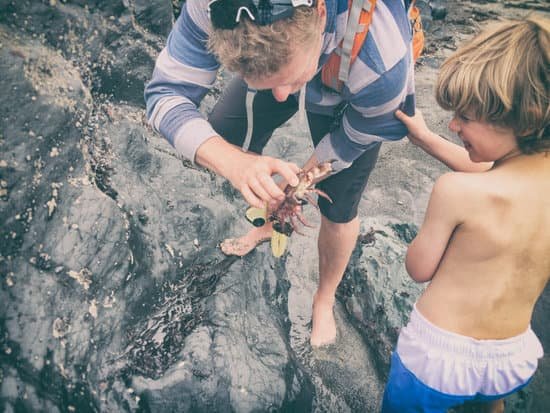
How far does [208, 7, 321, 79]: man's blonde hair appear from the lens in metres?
1.29

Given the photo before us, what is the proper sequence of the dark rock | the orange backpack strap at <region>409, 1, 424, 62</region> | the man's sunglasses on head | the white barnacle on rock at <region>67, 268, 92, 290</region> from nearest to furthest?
the man's sunglasses on head → the orange backpack strap at <region>409, 1, 424, 62</region> → the white barnacle on rock at <region>67, 268, 92, 290</region> → the dark rock

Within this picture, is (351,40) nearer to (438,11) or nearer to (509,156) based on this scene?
(509,156)

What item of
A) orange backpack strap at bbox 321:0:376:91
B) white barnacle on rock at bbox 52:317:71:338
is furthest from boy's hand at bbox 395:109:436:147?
white barnacle on rock at bbox 52:317:71:338

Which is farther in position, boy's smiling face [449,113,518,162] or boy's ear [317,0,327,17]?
boy's smiling face [449,113,518,162]

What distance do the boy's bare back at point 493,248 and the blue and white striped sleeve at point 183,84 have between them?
3.75ft

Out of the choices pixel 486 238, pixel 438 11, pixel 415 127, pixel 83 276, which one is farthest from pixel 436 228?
pixel 438 11

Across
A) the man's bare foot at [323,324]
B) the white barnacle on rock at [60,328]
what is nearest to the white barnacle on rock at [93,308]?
the white barnacle on rock at [60,328]

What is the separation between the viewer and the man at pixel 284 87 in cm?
133

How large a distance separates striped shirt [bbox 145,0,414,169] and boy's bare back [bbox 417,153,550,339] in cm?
46

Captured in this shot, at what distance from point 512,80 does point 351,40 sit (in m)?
0.65

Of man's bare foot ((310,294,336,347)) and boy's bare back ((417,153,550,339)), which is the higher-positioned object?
boy's bare back ((417,153,550,339))

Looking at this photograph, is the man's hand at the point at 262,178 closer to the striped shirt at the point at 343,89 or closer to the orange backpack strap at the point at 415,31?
the striped shirt at the point at 343,89

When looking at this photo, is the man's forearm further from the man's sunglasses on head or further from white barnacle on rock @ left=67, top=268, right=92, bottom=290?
white barnacle on rock @ left=67, top=268, right=92, bottom=290

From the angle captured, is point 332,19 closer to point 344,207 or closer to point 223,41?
point 223,41
